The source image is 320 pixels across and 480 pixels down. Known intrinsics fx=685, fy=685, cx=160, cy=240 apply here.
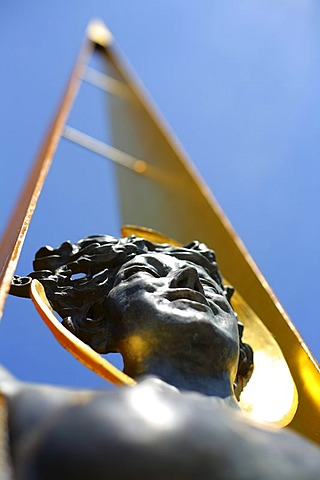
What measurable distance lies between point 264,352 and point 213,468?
4.13 ft

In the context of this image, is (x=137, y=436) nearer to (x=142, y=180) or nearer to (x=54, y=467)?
(x=54, y=467)

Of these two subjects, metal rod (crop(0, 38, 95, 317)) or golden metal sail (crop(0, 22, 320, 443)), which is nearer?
metal rod (crop(0, 38, 95, 317))

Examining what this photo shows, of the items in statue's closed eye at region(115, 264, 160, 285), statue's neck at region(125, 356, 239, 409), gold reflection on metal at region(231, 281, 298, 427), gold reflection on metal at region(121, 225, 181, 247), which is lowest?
gold reflection on metal at region(231, 281, 298, 427)

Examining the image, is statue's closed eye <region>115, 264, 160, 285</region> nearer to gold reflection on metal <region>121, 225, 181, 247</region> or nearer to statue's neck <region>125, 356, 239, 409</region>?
statue's neck <region>125, 356, 239, 409</region>

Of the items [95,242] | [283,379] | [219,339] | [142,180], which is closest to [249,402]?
[283,379]

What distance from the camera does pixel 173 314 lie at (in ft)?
4.55

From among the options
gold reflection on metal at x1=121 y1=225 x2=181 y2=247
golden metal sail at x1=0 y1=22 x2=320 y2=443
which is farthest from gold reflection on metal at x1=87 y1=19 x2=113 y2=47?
gold reflection on metal at x1=121 y1=225 x2=181 y2=247

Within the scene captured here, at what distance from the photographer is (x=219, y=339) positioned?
54.2 inches

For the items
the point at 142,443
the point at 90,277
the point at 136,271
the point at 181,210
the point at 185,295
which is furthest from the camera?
the point at 181,210

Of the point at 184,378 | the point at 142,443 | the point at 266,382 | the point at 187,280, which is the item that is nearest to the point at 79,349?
the point at 184,378

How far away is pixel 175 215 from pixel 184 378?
1.88 m

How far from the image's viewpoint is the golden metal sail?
1.77m

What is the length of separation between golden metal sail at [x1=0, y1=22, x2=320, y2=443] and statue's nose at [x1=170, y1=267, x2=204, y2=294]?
13.8 inches

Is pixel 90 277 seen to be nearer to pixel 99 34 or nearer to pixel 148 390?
pixel 148 390
